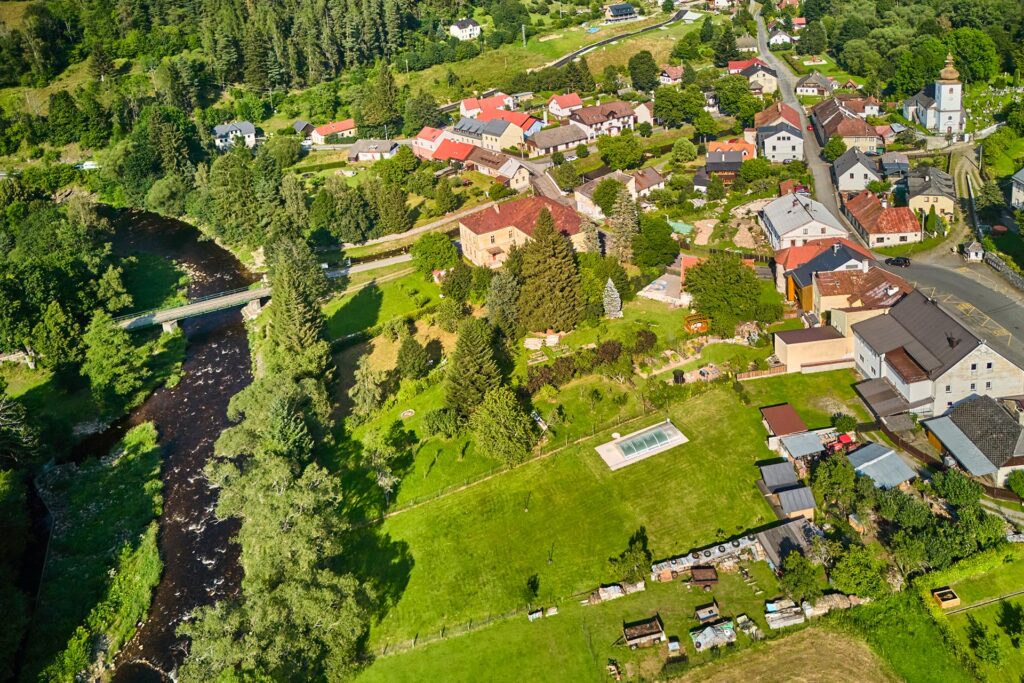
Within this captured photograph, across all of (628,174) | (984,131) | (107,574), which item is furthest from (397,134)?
(107,574)

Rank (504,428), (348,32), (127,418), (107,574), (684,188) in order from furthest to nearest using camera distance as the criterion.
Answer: (348,32), (684,188), (127,418), (504,428), (107,574)

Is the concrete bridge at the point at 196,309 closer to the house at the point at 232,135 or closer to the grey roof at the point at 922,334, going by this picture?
the house at the point at 232,135

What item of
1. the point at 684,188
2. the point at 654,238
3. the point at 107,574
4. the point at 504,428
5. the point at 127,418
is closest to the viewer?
the point at 107,574

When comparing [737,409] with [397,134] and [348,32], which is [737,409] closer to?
[397,134]

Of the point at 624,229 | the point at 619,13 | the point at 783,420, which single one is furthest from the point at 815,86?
the point at 783,420

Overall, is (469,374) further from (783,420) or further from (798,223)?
(798,223)

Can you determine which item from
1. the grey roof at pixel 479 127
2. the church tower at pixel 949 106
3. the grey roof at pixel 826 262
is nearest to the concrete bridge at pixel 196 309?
the grey roof at pixel 479 127
